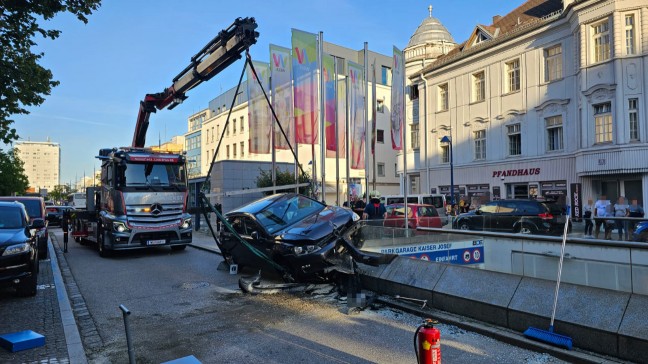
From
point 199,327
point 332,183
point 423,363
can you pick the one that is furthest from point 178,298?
point 332,183

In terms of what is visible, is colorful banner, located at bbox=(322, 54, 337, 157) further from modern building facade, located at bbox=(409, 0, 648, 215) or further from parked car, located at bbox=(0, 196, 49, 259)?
parked car, located at bbox=(0, 196, 49, 259)

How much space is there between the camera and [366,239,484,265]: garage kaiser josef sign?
9453mm

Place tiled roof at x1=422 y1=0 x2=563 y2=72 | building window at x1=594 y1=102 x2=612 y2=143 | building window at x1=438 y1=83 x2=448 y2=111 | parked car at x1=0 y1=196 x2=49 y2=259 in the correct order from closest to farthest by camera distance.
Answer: parked car at x1=0 y1=196 x2=49 y2=259 < building window at x1=594 y1=102 x2=612 y2=143 < tiled roof at x1=422 y1=0 x2=563 y2=72 < building window at x1=438 y1=83 x2=448 y2=111

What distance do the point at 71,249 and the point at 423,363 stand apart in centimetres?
1662

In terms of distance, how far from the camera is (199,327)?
6.22 m

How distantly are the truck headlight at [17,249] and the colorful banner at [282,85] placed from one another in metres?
14.8

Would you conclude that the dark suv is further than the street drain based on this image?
Yes

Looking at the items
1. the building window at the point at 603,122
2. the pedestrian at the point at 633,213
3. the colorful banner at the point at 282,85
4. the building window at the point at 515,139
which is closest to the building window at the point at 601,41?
the building window at the point at 603,122

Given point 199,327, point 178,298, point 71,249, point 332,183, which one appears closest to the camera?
point 199,327

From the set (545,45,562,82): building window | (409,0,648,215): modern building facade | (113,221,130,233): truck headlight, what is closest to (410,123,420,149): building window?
(409,0,648,215): modern building facade

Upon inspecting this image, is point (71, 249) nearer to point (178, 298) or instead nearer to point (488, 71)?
point (178, 298)

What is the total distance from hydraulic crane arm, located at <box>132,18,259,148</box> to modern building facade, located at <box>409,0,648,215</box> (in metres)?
20.4

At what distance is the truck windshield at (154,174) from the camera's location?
13.4 meters

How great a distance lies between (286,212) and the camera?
29.4ft
